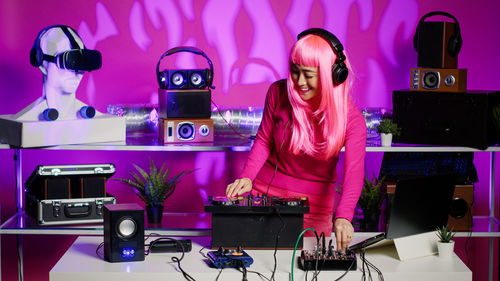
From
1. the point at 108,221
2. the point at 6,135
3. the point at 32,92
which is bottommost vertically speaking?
the point at 108,221

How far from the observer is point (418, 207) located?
2549mm

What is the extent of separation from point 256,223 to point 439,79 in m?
1.66

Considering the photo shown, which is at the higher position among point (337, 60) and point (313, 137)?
point (337, 60)

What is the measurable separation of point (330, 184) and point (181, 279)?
1.06 m

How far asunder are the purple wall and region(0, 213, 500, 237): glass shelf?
69 centimetres

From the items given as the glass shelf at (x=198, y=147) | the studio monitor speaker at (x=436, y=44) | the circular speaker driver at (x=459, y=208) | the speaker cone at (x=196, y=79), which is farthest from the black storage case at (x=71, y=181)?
the circular speaker driver at (x=459, y=208)

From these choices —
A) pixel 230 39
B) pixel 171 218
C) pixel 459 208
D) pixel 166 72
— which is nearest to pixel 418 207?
pixel 459 208

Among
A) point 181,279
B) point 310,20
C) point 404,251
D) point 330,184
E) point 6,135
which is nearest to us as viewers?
point 181,279

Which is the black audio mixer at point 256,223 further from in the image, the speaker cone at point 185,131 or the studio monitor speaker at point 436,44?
the studio monitor speaker at point 436,44

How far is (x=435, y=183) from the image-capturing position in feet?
8.48

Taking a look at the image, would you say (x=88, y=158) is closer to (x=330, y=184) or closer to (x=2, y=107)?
(x=2, y=107)

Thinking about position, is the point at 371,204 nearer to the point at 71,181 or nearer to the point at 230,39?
the point at 230,39

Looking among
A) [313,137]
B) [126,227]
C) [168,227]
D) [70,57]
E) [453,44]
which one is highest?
[453,44]

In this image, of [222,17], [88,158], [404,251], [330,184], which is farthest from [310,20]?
[404,251]
